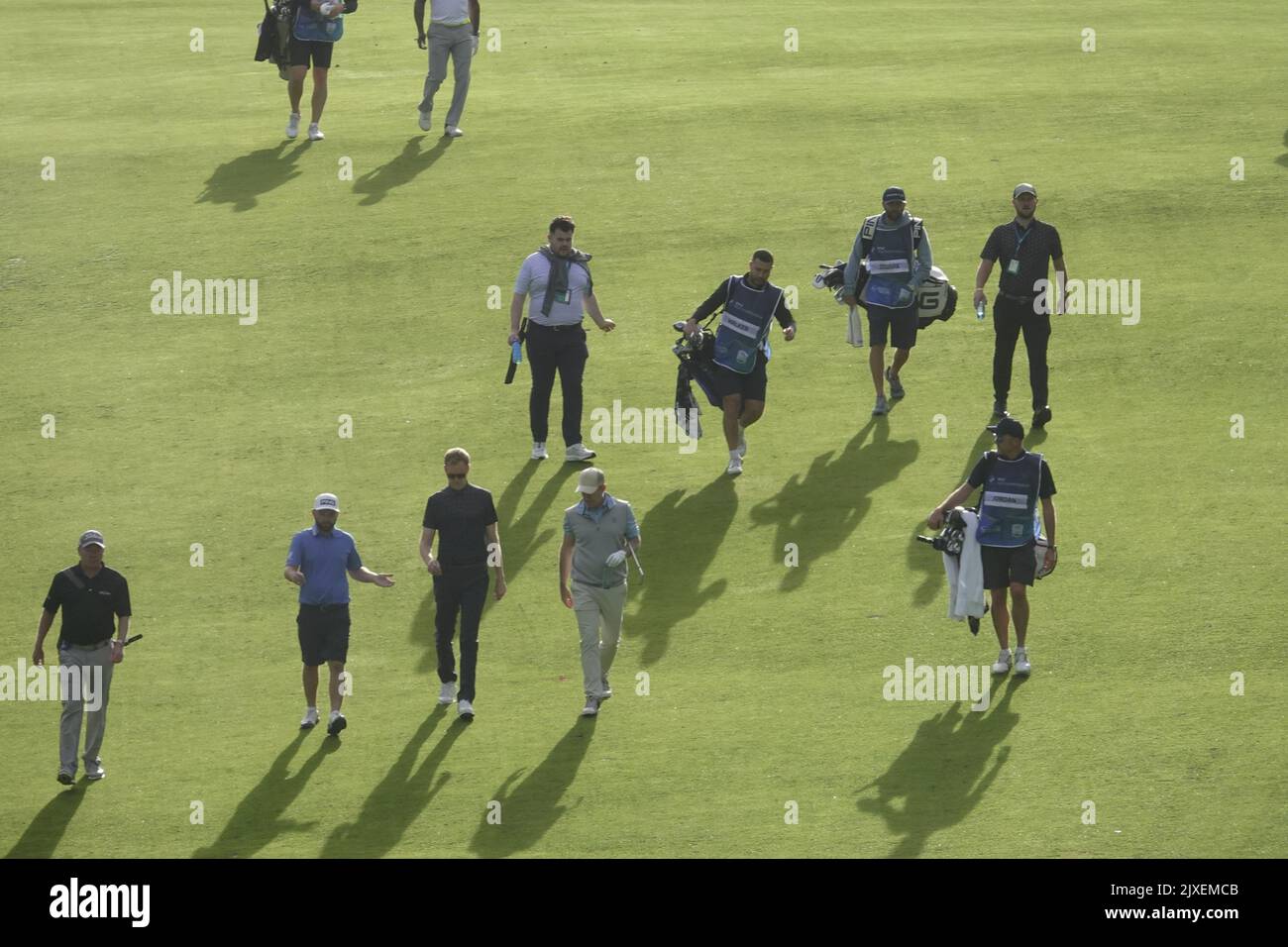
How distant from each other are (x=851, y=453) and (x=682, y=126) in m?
11.4

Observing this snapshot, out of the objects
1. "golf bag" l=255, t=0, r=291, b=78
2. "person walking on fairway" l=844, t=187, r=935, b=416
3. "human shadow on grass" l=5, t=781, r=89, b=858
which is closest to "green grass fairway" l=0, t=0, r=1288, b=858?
"human shadow on grass" l=5, t=781, r=89, b=858

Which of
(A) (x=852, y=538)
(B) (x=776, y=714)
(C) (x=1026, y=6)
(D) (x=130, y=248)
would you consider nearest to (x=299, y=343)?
(D) (x=130, y=248)

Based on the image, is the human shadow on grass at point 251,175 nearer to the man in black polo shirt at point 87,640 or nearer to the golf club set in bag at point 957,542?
the man in black polo shirt at point 87,640

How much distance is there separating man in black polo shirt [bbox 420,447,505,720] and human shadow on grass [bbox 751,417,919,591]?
358 centimetres

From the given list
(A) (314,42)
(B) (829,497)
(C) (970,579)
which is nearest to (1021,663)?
(C) (970,579)

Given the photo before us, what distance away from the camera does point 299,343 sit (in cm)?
2455

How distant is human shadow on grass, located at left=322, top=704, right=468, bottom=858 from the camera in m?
14.9

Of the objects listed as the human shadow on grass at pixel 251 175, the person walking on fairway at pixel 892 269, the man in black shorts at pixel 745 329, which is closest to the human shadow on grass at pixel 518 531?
the man in black shorts at pixel 745 329

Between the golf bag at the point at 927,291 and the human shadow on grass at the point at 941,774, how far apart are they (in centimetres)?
606

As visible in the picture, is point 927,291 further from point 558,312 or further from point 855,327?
point 558,312

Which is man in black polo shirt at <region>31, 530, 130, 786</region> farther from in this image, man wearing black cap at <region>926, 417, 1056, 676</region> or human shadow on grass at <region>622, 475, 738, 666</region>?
man wearing black cap at <region>926, 417, 1056, 676</region>

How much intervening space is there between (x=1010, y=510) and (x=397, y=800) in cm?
555

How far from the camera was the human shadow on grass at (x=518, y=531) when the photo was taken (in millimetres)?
18453

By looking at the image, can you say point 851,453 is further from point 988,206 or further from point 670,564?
point 988,206
